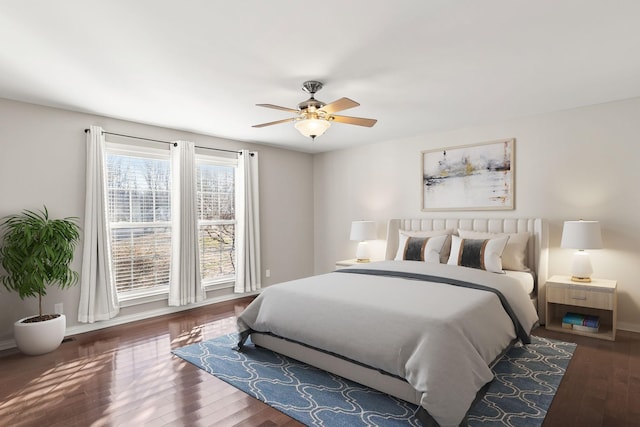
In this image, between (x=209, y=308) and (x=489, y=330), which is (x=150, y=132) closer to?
(x=209, y=308)

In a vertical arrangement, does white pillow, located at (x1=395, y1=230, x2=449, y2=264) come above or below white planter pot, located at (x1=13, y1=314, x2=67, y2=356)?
above

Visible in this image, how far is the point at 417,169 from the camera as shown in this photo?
523 centimetres

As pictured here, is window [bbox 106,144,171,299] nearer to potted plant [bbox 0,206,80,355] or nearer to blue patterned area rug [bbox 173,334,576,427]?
potted plant [bbox 0,206,80,355]

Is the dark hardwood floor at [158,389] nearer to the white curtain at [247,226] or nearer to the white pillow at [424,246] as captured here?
the white pillow at [424,246]

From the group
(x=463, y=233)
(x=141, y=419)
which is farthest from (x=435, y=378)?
(x=463, y=233)

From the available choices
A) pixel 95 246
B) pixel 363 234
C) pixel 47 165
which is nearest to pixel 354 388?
pixel 363 234

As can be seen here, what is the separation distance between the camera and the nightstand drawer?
3.45 m

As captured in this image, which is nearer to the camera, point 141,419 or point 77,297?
point 141,419

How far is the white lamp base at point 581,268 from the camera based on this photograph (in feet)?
12.0

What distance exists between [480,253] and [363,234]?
182cm

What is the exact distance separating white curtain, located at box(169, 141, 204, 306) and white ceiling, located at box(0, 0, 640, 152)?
80 cm

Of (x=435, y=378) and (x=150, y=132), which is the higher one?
(x=150, y=132)

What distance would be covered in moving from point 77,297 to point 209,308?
155cm

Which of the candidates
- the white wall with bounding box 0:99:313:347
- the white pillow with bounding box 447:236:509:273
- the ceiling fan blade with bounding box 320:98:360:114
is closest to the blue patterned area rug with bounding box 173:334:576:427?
the white pillow with bounding box 447:236:509:273
